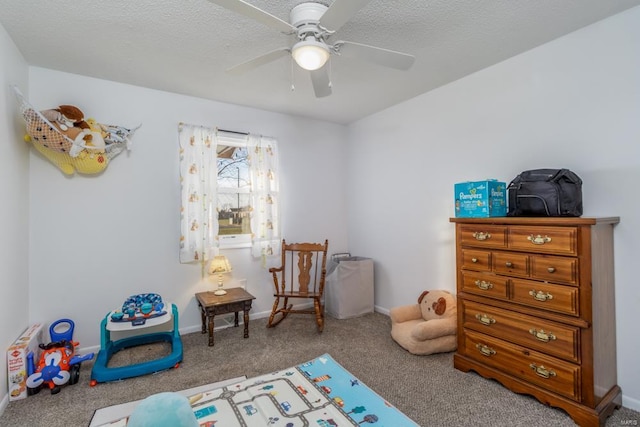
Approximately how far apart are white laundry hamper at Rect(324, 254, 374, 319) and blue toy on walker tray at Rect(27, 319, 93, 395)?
7.72 feet

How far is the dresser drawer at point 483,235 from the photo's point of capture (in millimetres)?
2164

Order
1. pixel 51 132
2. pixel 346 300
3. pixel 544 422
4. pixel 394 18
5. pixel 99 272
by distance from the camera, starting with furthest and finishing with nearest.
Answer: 1. pixel 346 300
2. pixel 99 272
3. pixel 51 132
4. pixel 394 18
5. pixel 544 422

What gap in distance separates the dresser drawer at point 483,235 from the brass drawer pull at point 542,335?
0.56 m

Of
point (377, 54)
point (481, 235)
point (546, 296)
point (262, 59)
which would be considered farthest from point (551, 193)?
point (262, 59)

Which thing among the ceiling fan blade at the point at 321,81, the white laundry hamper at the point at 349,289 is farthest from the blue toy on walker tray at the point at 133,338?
the ceiling fan blade at the point at 321,81

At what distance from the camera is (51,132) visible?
2.38m

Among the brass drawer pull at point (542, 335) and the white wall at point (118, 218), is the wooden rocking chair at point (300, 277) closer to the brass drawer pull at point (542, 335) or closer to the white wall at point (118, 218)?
the white wall at point (118, 218)

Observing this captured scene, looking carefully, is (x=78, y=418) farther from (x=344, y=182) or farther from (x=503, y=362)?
(x=344, y=182)

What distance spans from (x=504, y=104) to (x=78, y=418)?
12.5ft

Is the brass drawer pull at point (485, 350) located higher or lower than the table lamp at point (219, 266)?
lower

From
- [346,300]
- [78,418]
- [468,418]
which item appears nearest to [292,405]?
[468,418]

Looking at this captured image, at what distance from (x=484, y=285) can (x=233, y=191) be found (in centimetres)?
268

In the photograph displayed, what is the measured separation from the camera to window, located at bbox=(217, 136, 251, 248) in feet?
11.6

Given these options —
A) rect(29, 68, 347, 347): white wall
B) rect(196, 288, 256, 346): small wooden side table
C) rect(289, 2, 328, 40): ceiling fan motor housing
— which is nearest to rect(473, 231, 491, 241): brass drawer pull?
rect(289, 2, 328, 40): ceiling fan motor housing
